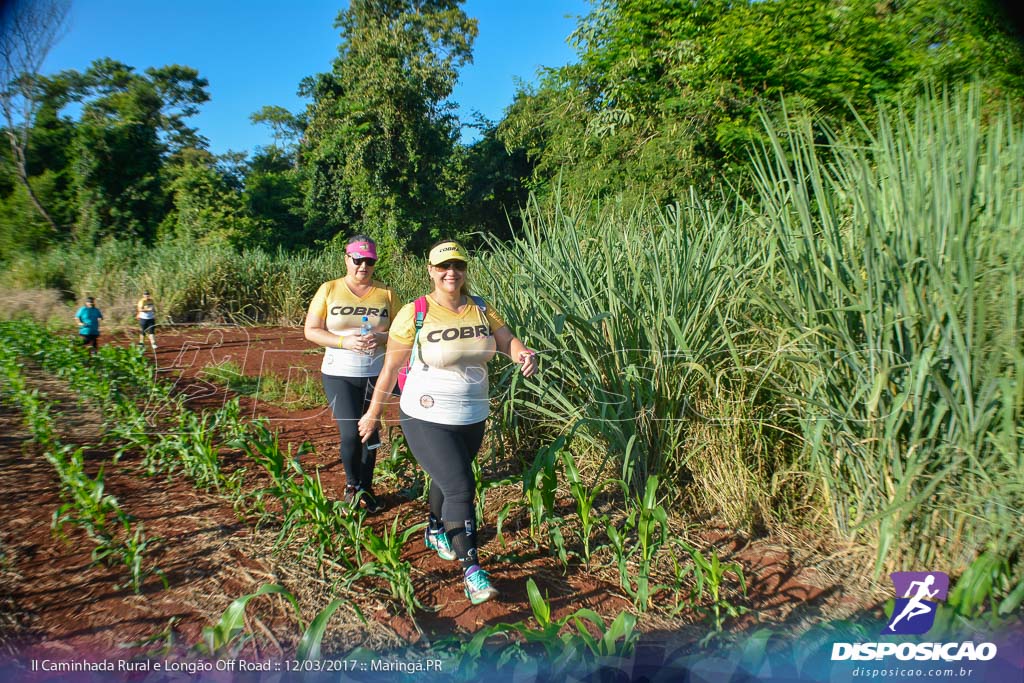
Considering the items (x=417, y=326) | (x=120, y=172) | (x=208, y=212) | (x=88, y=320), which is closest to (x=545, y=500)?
(x=417, y=326)

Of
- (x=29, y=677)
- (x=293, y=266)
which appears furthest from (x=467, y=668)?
(x=293, y=266)

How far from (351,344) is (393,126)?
14112 mm

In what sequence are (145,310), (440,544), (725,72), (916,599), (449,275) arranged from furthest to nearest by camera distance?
(145,310) < (725,72) < (440,544) < (449,275) < (916,599)

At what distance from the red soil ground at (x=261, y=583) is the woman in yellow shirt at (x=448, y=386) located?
0.28 meters

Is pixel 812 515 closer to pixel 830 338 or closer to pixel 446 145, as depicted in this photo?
pixel 830 338

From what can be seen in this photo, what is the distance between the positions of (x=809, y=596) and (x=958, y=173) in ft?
6.12

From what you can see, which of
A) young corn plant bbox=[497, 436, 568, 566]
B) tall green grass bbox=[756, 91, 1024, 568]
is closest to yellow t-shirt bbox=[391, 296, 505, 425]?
young corn plant bbox=[497, 436, 568, 566]

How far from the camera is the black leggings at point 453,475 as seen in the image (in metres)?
2.53

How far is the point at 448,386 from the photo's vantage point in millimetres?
2529

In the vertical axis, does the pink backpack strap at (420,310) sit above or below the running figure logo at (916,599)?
above

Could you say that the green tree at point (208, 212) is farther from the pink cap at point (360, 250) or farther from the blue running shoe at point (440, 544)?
the blue running shoe at point (440, 544)

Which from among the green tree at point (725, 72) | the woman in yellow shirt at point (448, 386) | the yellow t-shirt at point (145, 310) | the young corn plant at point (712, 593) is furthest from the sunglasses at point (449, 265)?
the yellow t-shirt at point (145, 310)

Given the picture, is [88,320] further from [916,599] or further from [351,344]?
[916,599]

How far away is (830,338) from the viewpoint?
254cm
